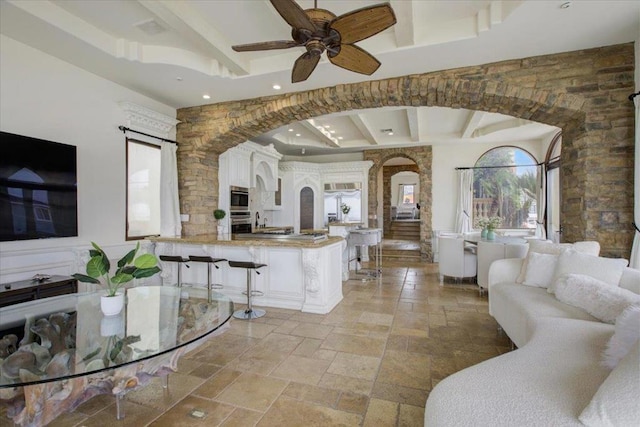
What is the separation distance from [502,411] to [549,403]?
19 cm

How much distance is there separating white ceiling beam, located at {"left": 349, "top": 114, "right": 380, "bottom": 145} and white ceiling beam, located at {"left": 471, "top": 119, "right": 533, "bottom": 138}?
2.27 meters

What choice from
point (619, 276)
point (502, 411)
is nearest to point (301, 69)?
point (502, 411)

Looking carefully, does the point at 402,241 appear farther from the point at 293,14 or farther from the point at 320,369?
the point at 293,14

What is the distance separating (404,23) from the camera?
292cm

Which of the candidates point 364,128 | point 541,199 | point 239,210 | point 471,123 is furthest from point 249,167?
point 541,199

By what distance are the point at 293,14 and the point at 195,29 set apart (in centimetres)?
161

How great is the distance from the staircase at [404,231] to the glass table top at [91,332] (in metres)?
9.31

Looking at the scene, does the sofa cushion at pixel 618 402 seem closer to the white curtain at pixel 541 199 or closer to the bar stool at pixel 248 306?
the bar stool at pixel 248 306

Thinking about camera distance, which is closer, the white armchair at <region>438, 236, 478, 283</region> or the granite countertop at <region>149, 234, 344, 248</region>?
the granite countertop at <region>149, 234, 344, 248</region>

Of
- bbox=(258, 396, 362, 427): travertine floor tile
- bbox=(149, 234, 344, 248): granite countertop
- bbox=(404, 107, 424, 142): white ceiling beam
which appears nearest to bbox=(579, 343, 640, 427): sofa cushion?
bbox=(258, 396, 362, 427): travertine floor tile

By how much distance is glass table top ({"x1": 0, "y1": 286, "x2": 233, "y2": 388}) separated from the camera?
4.98 ft

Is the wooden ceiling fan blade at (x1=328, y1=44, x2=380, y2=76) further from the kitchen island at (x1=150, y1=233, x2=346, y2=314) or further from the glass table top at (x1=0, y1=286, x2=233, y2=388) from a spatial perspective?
the glass table top at (x1=0, y1=286, x2=233, y2=388)

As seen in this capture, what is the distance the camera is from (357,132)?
7.34 metres

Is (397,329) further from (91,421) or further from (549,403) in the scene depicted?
(91,421)
